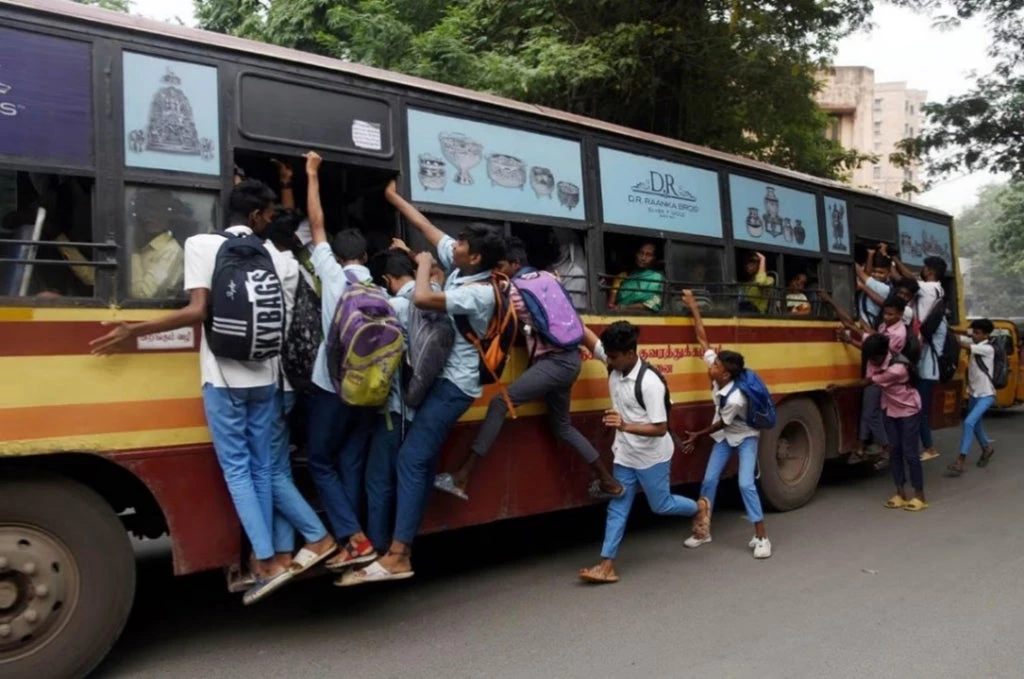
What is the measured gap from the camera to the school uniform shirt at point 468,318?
434 cm

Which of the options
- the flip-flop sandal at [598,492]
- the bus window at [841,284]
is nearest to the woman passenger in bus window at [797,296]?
the bus window at [841,284]

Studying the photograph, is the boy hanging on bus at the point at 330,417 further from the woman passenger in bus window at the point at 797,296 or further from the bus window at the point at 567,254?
the woman passenger in bus window at the point at 797,296

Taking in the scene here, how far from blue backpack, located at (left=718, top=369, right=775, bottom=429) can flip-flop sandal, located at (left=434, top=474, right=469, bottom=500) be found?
82.9 inches

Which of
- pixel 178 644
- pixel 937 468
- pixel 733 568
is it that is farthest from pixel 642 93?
pixel 178 644

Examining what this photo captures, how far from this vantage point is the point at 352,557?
Result: 407cm

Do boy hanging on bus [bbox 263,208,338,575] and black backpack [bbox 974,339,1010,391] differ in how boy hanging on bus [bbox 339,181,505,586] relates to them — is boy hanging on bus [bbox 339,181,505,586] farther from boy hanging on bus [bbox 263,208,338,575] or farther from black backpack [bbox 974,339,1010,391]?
black backpack [bbox 974,339,1010,391]

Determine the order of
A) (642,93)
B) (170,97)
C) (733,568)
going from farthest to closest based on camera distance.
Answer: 1. (642,93)
2. (733,568)
3. (170,97)

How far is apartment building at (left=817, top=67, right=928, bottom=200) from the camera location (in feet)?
121

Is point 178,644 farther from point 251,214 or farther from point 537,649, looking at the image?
point 251,214

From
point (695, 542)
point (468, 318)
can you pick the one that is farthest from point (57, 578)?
point (695, 542)

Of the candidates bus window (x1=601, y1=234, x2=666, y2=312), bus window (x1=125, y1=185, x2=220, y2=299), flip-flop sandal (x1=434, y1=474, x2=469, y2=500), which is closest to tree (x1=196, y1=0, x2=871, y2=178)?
bus window (x1=601, y1=234, x2=666, y2=312)

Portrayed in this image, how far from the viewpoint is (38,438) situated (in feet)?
11.0

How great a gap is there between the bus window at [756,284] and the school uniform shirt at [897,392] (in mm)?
1038

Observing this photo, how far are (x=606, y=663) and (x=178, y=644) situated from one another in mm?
2013
